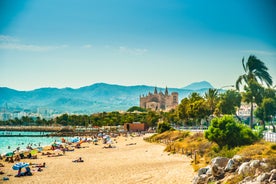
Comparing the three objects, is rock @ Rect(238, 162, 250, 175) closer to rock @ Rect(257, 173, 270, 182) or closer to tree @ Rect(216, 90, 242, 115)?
rock @ Rect(257, 173, 270, 182)

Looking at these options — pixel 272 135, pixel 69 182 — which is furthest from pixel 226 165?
pixel 272 135

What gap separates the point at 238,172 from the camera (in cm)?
A: 1580

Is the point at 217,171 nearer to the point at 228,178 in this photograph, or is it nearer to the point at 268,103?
the point at 228,178

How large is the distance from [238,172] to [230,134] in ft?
41.5

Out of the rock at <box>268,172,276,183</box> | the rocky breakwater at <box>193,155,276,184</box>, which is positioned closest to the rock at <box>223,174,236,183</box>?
the rocky breakwater at <box>193,155,276,184</box>

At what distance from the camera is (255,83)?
139 ft

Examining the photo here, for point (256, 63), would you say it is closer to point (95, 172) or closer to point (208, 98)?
point (208, 98)

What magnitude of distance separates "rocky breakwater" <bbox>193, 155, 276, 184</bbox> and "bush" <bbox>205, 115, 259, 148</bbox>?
10202 millimetres

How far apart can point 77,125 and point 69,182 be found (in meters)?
127

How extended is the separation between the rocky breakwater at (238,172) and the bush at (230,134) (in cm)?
1020

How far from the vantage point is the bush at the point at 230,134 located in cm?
2775

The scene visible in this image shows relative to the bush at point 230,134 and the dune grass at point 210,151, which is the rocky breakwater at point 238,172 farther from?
the bush at point 230,134

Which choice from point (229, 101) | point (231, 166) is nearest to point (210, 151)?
point (231, 166)

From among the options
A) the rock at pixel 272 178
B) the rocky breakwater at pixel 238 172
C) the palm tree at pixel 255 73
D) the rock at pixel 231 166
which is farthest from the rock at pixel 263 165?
the palm tree at pixel 255 73
